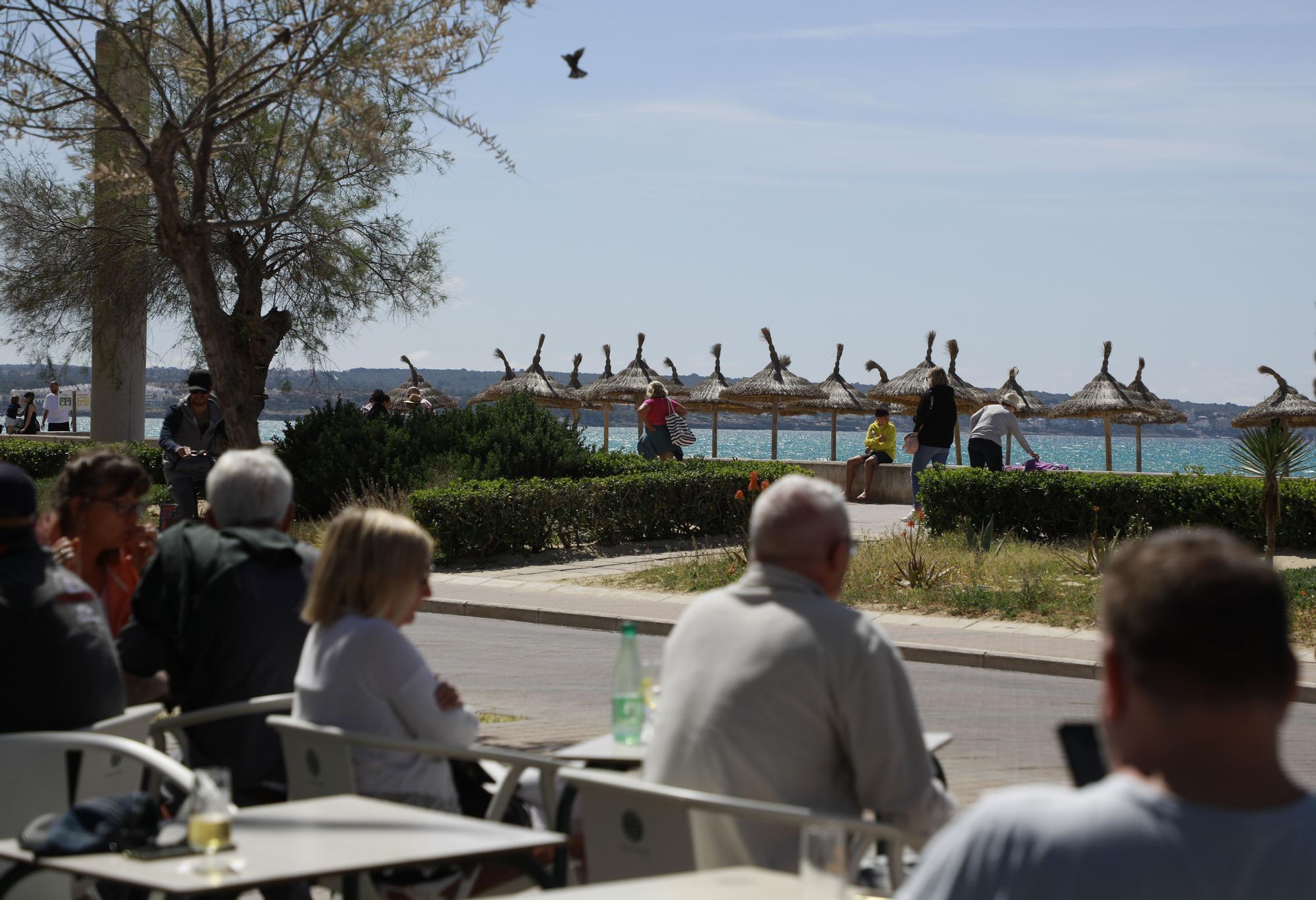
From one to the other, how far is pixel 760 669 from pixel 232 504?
2287 millimetres

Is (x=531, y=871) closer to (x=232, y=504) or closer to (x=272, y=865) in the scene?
(x=272, y=865)

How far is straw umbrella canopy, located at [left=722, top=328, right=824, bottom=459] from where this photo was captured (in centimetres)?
4425

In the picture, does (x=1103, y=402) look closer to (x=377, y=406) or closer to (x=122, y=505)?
(x=377, y=406)

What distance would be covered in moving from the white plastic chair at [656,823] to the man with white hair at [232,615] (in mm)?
1515

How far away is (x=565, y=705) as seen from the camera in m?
9.03

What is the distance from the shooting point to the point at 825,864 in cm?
262

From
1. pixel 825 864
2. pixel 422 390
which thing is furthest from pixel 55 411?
pixel 825 864

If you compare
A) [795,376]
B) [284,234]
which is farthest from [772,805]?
[795,376]

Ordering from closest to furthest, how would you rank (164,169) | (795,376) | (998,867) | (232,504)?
(998,867)
(232,504)
(164,169)
(795,376)

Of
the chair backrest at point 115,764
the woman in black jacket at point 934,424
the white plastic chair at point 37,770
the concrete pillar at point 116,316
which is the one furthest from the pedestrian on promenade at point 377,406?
the white plastic chair at point 37,770

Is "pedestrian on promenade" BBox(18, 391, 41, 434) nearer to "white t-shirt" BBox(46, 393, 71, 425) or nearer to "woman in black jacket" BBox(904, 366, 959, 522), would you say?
"white t-shirt" BBox(46, 393, 71, 425)

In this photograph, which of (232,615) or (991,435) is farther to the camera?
(991,435)

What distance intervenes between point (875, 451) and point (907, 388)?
17007 mm

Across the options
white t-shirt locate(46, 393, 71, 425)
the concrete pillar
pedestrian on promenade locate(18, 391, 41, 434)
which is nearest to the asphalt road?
the concrete pillar
